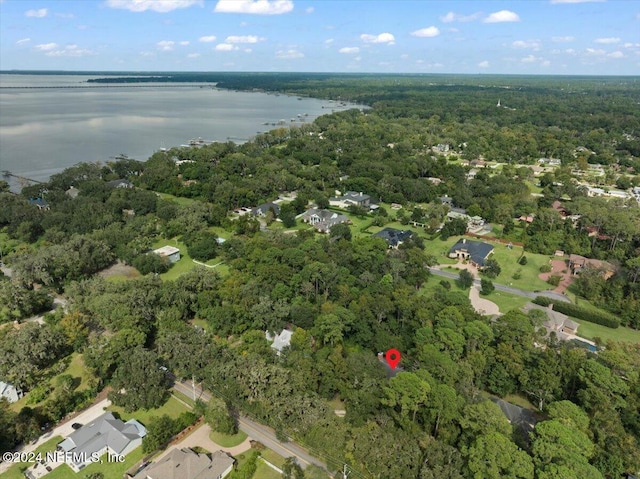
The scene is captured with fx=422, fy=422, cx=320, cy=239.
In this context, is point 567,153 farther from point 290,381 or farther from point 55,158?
point 55,158

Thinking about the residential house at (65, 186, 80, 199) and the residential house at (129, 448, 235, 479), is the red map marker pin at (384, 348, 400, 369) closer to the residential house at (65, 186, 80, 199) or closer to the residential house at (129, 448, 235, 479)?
the residential house at (129, 448, 235, 479)

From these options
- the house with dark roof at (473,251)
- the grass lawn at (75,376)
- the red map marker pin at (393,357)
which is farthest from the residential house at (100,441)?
the house with dark roof at (473,251)

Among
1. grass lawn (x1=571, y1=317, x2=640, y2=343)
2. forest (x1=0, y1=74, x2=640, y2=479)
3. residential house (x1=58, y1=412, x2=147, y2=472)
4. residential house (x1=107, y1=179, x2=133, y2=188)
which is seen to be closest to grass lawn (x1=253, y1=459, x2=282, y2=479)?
forest (x1=0, y1=74, x2=640, y2=479)

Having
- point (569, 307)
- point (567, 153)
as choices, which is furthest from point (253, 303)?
point (567, 153)

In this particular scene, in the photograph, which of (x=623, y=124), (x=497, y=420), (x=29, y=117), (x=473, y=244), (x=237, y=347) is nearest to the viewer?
(x=497, y=420)

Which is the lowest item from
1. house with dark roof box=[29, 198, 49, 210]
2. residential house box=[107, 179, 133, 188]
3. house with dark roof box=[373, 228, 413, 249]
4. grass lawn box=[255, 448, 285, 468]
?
grass lawn box=[255, 448, 285, 468]

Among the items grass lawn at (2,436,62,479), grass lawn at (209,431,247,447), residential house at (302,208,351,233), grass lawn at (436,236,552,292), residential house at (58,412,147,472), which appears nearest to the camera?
grass lawn at (2,436,62,479)

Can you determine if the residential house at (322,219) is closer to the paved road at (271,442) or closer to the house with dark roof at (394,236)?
the house with dark roof at (394,236)
